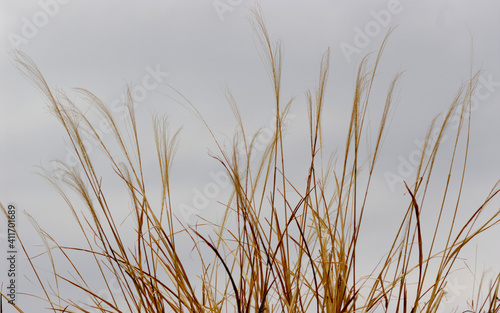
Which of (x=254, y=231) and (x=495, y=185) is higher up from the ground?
(x=495, y=185)

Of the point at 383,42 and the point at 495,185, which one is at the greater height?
the point at 383,42

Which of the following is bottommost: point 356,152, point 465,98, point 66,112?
point 356,152

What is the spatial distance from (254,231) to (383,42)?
0.66 metres

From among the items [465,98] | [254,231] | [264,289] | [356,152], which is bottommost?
[264,289]

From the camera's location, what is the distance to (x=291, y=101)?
6.25 ft

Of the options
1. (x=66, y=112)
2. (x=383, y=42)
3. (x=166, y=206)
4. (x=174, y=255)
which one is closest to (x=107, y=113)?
(x=66, y=112)

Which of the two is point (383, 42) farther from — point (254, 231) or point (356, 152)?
point (254, 231)

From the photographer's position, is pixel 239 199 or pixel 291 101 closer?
pixel 239 199

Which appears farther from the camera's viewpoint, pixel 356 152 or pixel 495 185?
pixel 495 185

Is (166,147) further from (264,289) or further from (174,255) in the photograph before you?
(264,289)

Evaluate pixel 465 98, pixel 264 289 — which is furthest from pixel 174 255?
pixel 465 98

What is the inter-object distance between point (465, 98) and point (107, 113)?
3.32 ft

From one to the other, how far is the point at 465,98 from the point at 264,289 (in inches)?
31.4

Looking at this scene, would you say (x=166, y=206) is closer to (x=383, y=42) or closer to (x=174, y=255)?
(x=174, y=255)
